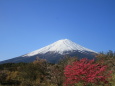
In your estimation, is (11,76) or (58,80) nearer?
(58,80)

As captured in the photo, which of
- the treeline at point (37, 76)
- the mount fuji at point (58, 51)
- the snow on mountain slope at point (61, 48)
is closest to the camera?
the treeline at point (37, 76)

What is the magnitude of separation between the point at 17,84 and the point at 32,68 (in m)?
3.94

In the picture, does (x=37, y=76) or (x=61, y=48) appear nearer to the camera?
(x=37, y=76)

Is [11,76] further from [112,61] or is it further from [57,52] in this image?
[57,52]

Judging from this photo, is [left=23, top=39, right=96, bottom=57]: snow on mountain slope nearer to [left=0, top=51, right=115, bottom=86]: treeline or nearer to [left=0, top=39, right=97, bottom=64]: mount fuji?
[left=0, top=39, right=97, bottom=64]: mount fuji

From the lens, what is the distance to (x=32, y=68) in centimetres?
2217

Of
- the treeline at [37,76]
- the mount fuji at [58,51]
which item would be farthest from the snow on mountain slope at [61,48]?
the treeline at [37,76]

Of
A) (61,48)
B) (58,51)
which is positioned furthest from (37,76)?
(61,48)

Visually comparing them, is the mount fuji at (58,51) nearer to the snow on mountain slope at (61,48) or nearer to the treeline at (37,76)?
the snow on mountain slope at (61,48)

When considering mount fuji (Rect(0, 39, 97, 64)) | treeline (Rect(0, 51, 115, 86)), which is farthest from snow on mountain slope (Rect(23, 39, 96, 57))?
treeline (Rect(0, 51, 115, 86))

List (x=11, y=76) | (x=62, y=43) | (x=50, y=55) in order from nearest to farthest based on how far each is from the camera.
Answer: (x=11, y=76)
(x=50, y=55)
(x=62, y=43)

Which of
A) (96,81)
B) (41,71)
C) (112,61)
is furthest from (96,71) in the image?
(112,61)

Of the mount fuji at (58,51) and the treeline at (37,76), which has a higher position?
the mount fuji at (58,51)

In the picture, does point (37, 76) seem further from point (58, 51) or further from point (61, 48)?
point (61, 48)
